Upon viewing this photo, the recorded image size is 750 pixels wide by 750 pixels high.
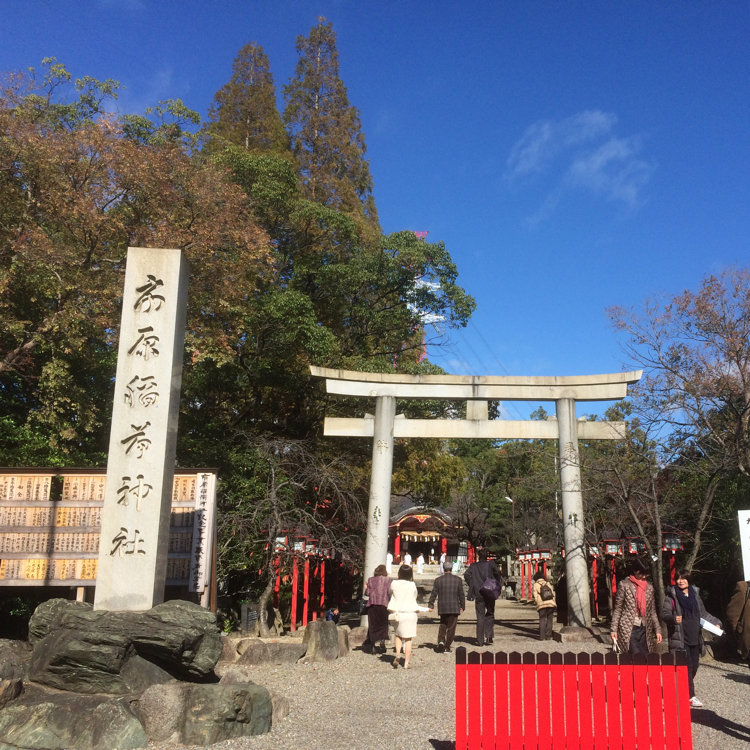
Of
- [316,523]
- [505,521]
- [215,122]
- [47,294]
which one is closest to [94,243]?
[47,294]

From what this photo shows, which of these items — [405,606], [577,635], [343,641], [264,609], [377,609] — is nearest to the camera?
[405,606]

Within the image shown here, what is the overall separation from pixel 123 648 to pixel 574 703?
3963 millimetres

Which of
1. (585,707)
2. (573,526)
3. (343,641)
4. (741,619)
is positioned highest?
(573,526)

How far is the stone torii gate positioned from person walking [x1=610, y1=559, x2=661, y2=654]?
231 inches

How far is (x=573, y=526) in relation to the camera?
12938 millimetres

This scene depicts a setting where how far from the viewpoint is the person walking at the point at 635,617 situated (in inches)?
278

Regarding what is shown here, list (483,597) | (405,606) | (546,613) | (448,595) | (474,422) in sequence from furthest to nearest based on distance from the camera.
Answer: (474,422), (546,613), (483,597), (448,595), (405,606)

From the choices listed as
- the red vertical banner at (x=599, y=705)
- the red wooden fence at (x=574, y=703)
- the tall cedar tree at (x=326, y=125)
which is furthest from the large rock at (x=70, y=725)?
the tall cedar tree at (x=326, y=125)

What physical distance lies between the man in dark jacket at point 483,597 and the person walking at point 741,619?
4.20 m

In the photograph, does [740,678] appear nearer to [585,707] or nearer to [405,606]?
[405,606]

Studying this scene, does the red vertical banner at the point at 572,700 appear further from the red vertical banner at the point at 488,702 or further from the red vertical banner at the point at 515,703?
the red vertical banner at the point at 488,702

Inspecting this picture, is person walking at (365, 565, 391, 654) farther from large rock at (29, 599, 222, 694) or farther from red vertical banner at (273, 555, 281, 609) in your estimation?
large rock at (29, 599, 222, 694)

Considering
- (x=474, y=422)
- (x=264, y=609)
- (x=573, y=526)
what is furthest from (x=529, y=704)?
(x=474, y=422)

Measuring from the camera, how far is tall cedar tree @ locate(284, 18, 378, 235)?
24609 millimetres
